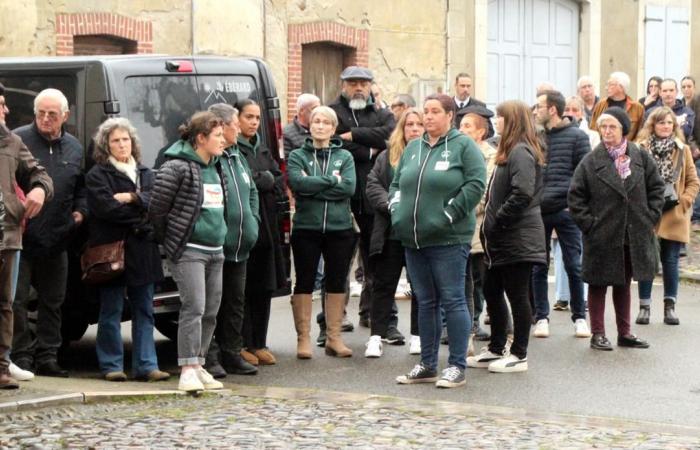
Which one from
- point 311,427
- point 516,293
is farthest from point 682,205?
point 311,427

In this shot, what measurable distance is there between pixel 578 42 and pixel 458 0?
3486 millimetres

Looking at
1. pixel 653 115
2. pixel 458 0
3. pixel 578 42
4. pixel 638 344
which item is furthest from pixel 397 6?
pixel 638 344

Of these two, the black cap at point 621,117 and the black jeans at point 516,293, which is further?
the black cap at point 621,117

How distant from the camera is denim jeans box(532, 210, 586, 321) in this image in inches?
522

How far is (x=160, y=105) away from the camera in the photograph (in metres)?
11.3

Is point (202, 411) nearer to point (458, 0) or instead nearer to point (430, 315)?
point (430, 315)

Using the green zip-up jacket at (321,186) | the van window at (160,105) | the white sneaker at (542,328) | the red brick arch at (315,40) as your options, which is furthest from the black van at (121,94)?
the red brick arch at (315,40)

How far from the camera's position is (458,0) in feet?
82.8

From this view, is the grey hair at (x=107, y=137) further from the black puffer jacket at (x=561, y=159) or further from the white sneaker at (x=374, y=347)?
the black puffer jacket at (x=561, y=159)

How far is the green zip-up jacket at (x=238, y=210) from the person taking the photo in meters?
11.0

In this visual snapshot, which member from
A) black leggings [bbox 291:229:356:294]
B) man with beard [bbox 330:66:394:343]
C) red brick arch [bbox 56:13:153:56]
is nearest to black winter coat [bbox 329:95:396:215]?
man with beard [bbox 330:66:394:343]

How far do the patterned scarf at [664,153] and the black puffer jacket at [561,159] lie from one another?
88 centimetres

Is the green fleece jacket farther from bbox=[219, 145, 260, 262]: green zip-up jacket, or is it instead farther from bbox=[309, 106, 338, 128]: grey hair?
bbox=[309, 106, 338, 128]: grey hair

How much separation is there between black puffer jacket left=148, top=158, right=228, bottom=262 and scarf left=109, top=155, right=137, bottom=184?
1.27ft
